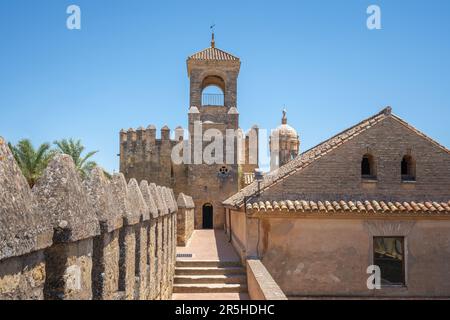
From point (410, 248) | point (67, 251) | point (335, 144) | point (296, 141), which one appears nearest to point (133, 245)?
point (67, 251)

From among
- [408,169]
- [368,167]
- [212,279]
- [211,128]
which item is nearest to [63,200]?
[212,279]

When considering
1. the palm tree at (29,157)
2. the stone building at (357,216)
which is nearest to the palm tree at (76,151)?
the palm tree at (29,157)

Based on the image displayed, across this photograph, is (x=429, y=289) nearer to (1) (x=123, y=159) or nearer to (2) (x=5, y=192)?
(2) (x=5, y=192)

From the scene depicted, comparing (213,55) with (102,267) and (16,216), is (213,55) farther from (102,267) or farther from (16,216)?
(16,216)

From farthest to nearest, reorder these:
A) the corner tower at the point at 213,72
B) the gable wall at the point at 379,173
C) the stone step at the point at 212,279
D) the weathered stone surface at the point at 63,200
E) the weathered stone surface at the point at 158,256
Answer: the corner tower at the point at 213,72, the gable wall at the point at 379,173, the stone step at the point at 212,279, the weathered stone surface at the point at 158,256, the weathered stone surface at the point at 63,200

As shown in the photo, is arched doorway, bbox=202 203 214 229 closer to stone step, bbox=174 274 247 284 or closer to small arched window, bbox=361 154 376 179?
stone step, bbox=174 274 247 284

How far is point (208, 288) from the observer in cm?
1253

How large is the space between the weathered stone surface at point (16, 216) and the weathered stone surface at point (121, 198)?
2511mm

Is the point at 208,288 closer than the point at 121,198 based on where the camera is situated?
No

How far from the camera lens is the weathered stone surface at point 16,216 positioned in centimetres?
258

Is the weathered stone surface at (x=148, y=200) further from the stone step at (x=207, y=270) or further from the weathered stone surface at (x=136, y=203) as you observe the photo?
the stone step at (x=207, y=270)

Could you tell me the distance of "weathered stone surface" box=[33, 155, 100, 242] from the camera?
344cm

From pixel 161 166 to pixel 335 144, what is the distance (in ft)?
73.1

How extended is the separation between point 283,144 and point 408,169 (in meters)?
31.9
